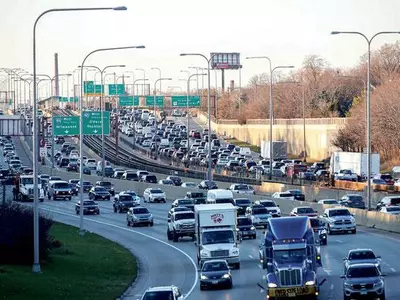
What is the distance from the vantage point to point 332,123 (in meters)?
130

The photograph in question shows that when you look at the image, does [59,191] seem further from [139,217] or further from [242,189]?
[139,217]

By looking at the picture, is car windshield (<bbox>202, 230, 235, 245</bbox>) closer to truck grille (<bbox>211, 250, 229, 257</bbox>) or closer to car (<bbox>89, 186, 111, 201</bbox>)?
truck grille (<bbox>211, 250, 229, 257</bbox>)

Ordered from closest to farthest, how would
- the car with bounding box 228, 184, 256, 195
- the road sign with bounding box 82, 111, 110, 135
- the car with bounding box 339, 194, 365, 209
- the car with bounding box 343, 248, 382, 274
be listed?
the car with bounding box 343, 248, 382, 274 < the car with bounding box 339, 194, 365, 209 < the car with bounding box 228, 184, 256, 195 < the road sign with bounding box 82, 111, 110, 135

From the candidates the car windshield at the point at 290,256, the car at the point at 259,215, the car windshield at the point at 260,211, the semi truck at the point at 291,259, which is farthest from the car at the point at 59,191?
the car windshield at the point at 290,256

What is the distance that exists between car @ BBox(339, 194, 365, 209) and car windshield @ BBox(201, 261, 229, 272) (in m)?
29.8

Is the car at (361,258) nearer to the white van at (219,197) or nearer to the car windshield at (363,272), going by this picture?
the car windshield at (363,272)

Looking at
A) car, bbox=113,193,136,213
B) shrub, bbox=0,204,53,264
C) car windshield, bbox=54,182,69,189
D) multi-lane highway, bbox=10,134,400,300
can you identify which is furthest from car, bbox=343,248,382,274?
car windshield, bbox=54,182,69,189

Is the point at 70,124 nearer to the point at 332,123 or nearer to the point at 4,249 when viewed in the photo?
the point at 332,123

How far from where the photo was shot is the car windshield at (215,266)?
40.1 m

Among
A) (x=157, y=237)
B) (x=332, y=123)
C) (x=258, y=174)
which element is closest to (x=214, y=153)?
(x=332, y=123)

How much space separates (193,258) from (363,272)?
1752cm

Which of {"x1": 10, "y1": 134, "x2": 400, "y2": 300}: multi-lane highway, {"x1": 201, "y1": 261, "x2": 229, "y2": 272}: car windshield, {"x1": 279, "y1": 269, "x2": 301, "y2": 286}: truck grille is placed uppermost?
{"x1": 279, "y1": 269, "x2": 301, "y2": 286}: truck grille

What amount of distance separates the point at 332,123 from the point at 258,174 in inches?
1271

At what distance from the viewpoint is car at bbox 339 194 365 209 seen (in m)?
69.3
